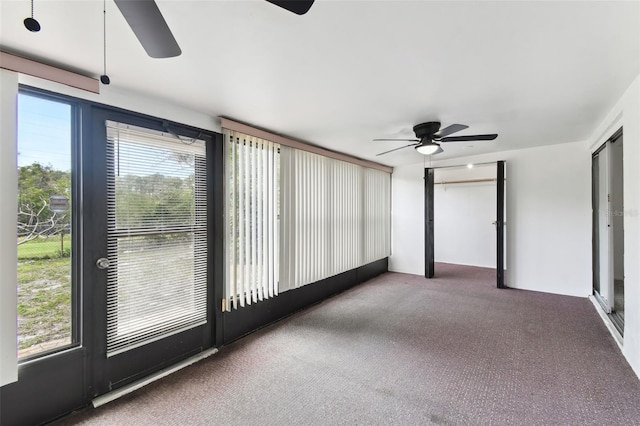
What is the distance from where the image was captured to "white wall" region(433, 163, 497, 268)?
6.37 meters

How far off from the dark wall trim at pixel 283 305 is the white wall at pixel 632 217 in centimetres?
324

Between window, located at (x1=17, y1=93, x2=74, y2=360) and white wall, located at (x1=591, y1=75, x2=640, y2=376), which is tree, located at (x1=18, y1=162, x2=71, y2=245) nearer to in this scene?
window, located at (x1=17, y1=93, x2=74, y2=360)

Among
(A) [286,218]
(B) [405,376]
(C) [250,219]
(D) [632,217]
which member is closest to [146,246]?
(C) [250,219]

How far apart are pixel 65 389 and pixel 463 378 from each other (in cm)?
292

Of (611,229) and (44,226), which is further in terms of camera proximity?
(611,229)

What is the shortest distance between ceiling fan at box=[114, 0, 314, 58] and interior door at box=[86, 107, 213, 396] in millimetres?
1297

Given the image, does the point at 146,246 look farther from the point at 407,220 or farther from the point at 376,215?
the point at 407,220

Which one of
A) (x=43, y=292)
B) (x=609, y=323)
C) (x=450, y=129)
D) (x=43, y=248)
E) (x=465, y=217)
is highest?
(x=450, y=129)

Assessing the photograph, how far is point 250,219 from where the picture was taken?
3.08 m

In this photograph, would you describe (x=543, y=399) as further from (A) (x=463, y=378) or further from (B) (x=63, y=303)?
(B) (x=63, y=303)

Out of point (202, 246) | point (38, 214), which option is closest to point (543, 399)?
point (202, 246)

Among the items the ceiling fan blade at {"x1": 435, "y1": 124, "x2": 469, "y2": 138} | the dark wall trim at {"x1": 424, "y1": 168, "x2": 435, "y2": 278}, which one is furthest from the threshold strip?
Answer: the dark wall trim at {"x1": 424, "y1": 168, "x2": 435, "y2": 278}

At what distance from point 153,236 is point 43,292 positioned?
2.45 ft

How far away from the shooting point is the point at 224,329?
287 centimetres
